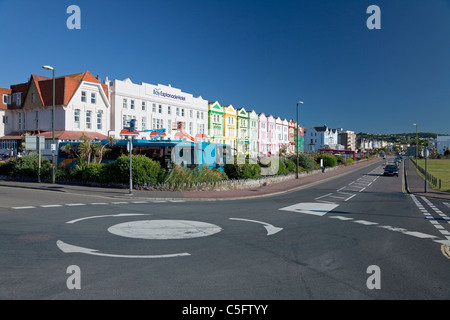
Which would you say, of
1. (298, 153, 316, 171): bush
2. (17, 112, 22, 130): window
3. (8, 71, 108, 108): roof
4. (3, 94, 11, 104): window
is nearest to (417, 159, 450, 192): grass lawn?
(298, 153, 316, 171): bush

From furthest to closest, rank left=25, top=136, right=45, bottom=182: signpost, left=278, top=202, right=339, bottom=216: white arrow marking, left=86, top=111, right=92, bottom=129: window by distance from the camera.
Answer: left=86, top=111, right=92, bottom=129: window, left=25, top=136, right=45, bottom=182: signpost, left=278, top=202, right=339, bottom=216: white arrow marking

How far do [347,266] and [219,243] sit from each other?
323 centimetres

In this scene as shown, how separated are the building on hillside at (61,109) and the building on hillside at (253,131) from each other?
33.8m

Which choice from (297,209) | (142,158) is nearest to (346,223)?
(297,209)

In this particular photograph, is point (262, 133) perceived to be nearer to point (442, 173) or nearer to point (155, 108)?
point (155, 108)

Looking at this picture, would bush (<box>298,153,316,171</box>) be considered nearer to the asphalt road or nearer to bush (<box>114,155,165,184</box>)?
bush (<box>114,155,165,184</box>)

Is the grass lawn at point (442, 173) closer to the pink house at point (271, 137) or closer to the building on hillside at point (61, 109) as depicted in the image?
the pink house at point (271, 137)

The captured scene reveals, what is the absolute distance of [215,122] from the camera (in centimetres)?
5947

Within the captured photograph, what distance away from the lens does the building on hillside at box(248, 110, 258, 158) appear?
6922cm

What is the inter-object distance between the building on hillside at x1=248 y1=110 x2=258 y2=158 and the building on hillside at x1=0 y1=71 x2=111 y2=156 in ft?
111

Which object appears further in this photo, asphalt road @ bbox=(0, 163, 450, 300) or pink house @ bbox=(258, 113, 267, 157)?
pink house @ bbox=(258, 113, 267, 157)

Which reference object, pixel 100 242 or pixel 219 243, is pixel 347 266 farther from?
pixel 100 242

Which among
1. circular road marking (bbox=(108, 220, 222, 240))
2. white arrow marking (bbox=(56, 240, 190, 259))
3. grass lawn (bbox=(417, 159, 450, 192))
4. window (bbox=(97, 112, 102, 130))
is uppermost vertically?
window (bbox=(97, 112, 102, 130))
